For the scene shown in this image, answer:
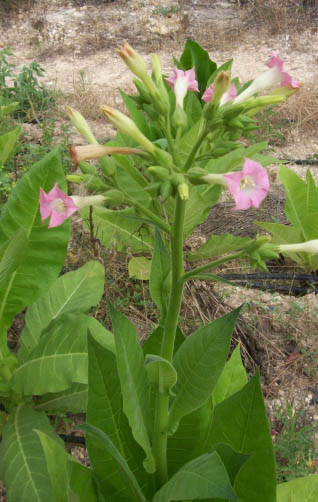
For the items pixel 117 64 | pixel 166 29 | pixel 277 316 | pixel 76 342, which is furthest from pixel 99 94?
pixel 76 342

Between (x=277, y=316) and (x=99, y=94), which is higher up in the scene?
(x=99, y=94)

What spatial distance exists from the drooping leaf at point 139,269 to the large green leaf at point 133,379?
120cm

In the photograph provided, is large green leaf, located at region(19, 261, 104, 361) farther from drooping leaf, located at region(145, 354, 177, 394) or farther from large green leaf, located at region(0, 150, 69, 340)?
drooping leaf, located at region(145, 354, 177, 394)

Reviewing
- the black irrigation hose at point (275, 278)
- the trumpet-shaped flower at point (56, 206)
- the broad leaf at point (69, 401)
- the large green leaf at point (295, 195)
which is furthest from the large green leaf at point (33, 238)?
the large green leaf at point (295, 195)

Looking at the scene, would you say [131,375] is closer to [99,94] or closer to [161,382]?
[161,382]

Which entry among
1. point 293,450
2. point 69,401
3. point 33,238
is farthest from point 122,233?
point 293,450

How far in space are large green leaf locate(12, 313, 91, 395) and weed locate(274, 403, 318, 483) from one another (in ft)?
2.41

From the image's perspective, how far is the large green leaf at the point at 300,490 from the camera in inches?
55.6

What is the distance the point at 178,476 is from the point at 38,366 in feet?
2.47

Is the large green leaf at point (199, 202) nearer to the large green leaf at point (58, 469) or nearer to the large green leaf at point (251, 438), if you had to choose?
the large green leaf at point (251, 438)

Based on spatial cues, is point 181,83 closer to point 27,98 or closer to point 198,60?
point 198,60

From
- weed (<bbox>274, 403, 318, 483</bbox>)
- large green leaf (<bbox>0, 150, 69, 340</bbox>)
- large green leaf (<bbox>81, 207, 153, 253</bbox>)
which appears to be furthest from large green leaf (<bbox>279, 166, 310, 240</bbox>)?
large green leaf (<bbox>0, 150, 69, 340</bbox>)

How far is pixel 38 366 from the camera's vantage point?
1748 mm

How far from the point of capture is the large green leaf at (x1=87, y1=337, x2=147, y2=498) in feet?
4.26
